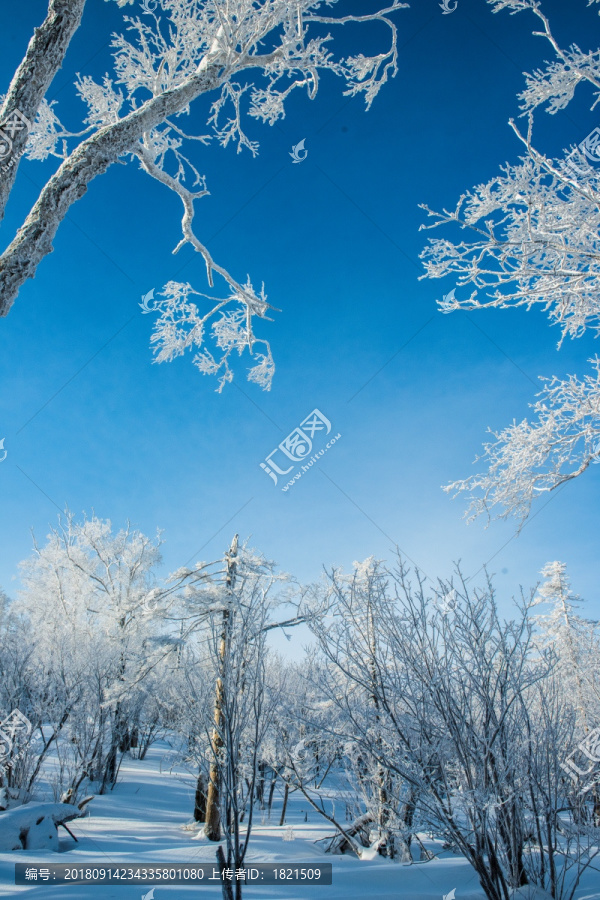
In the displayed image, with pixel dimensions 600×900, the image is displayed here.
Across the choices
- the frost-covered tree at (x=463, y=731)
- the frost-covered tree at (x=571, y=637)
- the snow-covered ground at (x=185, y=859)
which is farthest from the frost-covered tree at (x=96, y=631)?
the frost-covered tree at (x=571, y=637)

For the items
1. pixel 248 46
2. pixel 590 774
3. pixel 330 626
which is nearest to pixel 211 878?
pixel 330 626

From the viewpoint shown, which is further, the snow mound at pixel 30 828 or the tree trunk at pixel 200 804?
the tree trunk at pixel 200 804

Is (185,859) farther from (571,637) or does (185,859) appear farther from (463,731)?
(571,637)

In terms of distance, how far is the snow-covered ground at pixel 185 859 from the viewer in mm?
5449

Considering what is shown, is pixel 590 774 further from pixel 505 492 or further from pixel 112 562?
pixel 112 562

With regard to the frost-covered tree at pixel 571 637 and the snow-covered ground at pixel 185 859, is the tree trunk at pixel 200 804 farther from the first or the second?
the frost-covered tree at pixel 571 637

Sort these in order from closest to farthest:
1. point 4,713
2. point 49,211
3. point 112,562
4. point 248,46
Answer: point 49,211 → point 248,46 → point 4,713 → point 112,562

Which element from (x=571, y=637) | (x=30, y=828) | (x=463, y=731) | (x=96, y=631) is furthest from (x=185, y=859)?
(x=571, y=637)

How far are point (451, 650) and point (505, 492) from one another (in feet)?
7.44

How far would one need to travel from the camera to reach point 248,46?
3.78 m

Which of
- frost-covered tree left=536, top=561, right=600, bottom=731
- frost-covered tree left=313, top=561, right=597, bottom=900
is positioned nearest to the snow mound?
frost-covered tree left=313, top=561, right=597, bottom=900

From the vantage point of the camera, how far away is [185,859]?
7.97m

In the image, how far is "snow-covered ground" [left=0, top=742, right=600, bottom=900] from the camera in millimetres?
5449

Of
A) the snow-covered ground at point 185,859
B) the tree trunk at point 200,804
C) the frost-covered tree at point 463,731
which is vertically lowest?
the tree trunk at point 200,804
